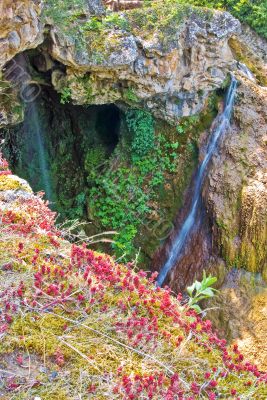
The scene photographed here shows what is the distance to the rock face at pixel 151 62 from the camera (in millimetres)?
6973

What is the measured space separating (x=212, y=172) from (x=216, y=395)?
254 inches

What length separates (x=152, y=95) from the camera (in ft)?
26.7

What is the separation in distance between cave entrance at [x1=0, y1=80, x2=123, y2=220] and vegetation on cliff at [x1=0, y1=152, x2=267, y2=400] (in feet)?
21.1

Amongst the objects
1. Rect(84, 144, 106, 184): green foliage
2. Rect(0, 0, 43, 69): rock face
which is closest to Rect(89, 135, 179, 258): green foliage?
Rect(84, 144, 106, 184): green foliage

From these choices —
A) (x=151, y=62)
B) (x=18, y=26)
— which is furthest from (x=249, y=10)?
(x=18, y=26)

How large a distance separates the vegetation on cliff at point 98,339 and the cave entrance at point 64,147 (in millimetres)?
6440

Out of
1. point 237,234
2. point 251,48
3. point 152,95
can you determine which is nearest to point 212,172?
point 237,234

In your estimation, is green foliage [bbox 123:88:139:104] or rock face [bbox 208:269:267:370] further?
green foliage [bbox 123:88:139:104]

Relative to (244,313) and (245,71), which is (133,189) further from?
(245,71)

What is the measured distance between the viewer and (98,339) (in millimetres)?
2465

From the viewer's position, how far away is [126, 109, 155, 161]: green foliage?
885 cm

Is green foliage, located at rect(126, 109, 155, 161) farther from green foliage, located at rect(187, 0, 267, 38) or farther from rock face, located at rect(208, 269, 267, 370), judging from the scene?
green foliage, located at rect(187, 0, 267, 38)

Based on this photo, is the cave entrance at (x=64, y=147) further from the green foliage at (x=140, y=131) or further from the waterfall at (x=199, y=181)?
the waterfall at (x=199, y=181)

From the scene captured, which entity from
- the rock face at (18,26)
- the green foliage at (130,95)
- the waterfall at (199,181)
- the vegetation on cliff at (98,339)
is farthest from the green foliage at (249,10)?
the vegetation on cliff at (98,339)
